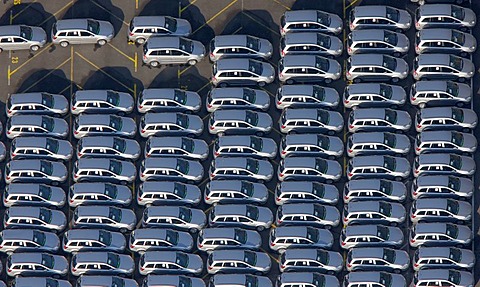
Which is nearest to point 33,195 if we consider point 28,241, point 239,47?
point 28,241

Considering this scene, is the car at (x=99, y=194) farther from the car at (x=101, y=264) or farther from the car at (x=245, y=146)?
the car at (x=245, y=146)

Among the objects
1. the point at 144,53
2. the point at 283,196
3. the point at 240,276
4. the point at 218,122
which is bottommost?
the point at 240,276

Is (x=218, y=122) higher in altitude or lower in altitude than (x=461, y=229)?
higher

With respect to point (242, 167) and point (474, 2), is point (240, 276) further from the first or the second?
point (474, 2)

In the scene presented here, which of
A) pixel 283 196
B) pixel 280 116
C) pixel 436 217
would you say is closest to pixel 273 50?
pixel 280 116

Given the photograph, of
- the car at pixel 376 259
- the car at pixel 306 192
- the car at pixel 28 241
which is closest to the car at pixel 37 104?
the car at pixel 28 241

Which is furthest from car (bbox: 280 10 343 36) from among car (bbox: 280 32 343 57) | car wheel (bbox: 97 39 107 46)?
car wheel (bbox: 97 39 107 46)
